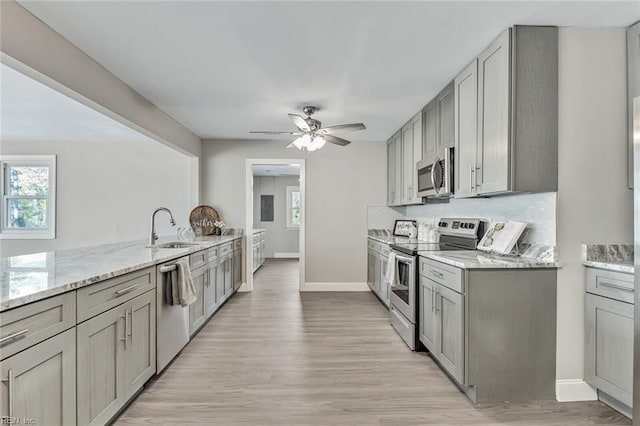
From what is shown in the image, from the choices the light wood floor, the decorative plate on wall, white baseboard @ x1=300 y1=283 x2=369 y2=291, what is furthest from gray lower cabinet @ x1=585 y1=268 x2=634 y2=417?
the decorative plate on wall

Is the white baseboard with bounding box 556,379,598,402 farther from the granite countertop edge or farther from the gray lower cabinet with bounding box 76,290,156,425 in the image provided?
the gray lower cabinet with bounding box 76,290,156,425

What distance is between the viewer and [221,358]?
9.16 ft

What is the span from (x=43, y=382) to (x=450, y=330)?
2262 mm

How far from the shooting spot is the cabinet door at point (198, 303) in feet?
10.3

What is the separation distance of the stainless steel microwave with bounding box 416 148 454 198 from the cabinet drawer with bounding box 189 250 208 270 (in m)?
2.37

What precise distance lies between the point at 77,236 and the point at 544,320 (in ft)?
19.7

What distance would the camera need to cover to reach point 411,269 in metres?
2.97

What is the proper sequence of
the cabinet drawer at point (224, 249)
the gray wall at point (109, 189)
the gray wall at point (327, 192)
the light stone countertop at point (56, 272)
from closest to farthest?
the light stone countertop at point (56, 272)
the cabinet drawer at point (224, 249)
the gray wall at point (109, 189)
the gray wall at point (327, 192)

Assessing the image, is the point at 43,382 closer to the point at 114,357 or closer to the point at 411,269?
the point at 114,357

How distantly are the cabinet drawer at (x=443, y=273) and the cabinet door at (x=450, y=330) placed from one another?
0.04 meters

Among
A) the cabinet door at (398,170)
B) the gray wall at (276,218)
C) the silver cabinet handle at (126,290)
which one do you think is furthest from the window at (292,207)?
the silver cabinet handle at (126,290)

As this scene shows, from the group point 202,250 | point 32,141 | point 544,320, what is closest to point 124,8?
point 202,250

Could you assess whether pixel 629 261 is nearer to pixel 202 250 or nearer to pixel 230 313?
pixel 202 250

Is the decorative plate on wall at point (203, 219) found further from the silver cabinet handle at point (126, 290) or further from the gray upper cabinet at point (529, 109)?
the gray upper cabinet at point (529, 109)
